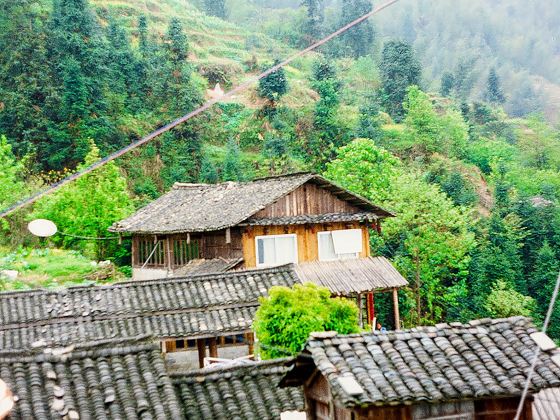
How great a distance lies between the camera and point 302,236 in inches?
870

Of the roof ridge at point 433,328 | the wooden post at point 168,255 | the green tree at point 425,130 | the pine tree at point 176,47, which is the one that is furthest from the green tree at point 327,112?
the roof ridge at point 433,328

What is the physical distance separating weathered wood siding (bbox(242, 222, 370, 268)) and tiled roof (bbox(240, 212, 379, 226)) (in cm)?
31

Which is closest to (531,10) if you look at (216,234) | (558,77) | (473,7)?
(473,7)

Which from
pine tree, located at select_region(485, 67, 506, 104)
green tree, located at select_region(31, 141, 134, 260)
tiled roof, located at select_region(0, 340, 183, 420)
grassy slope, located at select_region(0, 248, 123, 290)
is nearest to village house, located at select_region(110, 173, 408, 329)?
grassy slope, located at select_region(0, 248, 123, 290)

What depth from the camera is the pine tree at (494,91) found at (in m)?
74.4

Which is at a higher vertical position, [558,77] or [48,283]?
[558,77]

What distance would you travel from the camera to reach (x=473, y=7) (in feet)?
354

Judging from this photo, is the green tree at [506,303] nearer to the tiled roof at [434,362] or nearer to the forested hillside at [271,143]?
the forested hillside at [271,143]

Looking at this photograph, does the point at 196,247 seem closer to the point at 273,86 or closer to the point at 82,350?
the point at 82,350

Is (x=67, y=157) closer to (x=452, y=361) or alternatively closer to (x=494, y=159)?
(x=494, y=159)

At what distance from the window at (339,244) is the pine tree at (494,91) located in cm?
5668

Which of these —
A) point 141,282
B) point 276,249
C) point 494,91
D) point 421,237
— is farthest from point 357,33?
point 141,282

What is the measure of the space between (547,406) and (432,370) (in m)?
3.39

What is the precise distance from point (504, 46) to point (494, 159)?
58.9 metres
